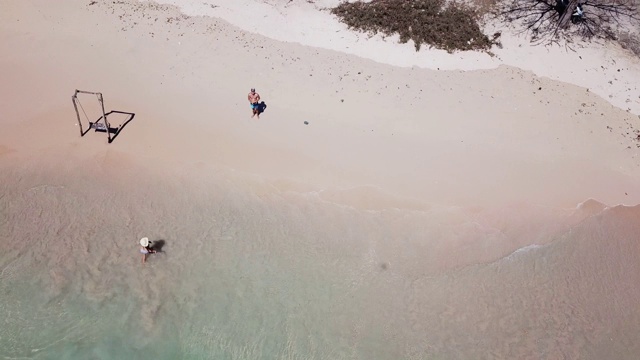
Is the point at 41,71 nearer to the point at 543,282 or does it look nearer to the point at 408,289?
the point at 408,289

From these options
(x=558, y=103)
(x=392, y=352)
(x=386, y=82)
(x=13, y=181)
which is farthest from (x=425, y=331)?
(x=13, y=181)

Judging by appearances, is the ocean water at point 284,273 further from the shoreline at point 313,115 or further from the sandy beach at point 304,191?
the shoreline at point 313,115

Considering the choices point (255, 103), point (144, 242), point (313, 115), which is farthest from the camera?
point (313, 115)

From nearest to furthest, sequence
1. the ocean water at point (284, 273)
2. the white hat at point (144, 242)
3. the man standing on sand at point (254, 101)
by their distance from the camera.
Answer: the ocean water at point (284, 273), the white hat at point (144, 242), the man standing on sand at point (254, 101)

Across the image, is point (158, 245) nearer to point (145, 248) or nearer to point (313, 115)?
point (145, 248)

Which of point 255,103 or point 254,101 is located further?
point 255,103

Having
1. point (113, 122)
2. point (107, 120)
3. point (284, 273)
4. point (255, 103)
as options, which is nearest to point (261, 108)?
point (255, 103)

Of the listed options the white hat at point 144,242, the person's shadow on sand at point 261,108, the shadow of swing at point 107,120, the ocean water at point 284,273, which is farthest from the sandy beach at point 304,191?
the white hat at point 144,242
